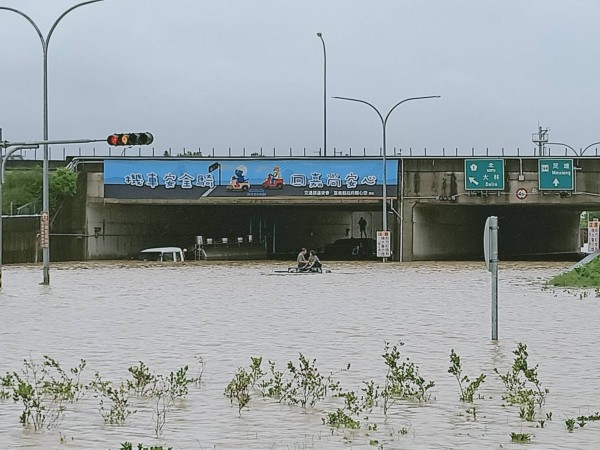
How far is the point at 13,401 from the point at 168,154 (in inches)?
2376

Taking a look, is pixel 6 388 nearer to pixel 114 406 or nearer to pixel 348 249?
pixel 114 406

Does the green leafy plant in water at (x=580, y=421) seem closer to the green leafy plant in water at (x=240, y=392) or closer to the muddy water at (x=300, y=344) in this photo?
the muddy water at (x=300, y=344)

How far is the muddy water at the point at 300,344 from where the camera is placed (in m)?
11.9

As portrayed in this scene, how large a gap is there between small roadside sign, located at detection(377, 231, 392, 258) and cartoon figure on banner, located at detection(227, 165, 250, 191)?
26.1ft

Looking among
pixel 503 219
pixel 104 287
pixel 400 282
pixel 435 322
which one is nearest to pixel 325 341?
pixel 435 322

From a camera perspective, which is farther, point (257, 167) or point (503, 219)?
point (503, 219)

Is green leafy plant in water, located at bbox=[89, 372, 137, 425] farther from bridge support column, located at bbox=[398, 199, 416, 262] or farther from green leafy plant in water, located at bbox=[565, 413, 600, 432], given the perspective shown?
bridge support column, located at bbox=[398, 199, 416, 262]

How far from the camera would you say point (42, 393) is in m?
14.2

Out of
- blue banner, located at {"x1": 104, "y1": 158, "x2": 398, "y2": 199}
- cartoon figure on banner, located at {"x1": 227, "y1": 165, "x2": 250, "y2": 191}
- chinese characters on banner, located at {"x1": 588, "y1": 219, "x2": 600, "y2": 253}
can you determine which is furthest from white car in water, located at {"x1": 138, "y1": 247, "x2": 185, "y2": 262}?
chinese characters on banner, located at {"x1": 588, "y1": 219, "x2": 600, "y2": 253}

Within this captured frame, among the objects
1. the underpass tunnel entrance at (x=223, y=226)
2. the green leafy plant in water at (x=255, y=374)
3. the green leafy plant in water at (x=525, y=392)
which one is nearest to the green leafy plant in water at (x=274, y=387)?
the green leafy plant in water at (x=255, y=374)

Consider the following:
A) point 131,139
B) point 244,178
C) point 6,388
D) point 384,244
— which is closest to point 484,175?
point 384,244

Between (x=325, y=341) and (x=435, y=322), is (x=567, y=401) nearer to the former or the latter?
(x=325, y=341)

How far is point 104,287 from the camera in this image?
4250 cm

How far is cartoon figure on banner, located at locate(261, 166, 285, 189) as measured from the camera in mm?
69875
